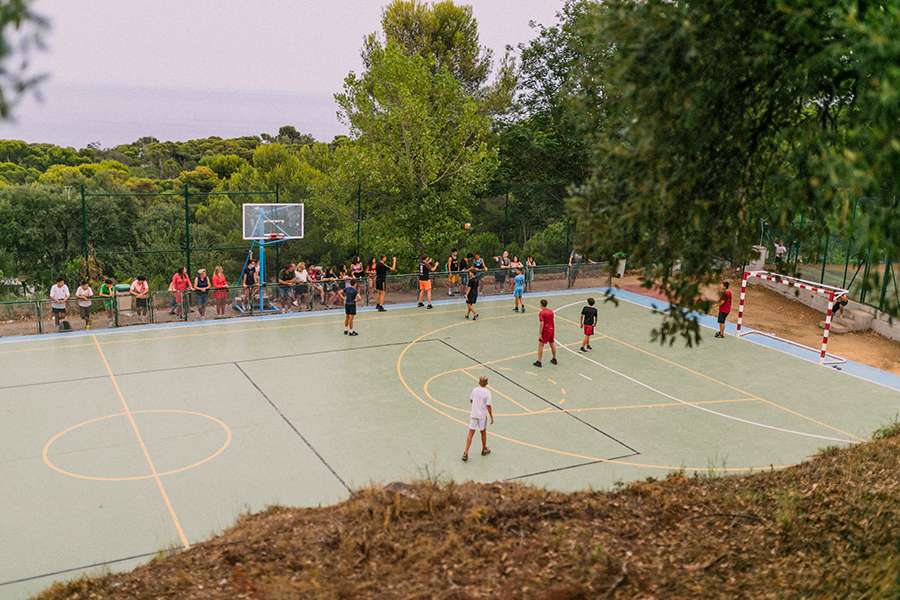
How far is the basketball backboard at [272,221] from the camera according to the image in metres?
23.4

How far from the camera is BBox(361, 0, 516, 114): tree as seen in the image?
139 feet

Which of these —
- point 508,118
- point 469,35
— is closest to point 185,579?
point 508,118

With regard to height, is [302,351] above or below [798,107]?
below

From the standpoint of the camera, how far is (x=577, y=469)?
38.2ft

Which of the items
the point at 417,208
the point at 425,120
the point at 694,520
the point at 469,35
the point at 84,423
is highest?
the point at 469,35

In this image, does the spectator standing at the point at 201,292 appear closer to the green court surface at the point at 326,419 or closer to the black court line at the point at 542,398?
the green court surface at the point at 326,419

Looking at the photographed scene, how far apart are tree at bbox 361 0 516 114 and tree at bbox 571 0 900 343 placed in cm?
3608

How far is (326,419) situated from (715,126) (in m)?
9.57

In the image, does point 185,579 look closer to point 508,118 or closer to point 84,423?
point 84,423

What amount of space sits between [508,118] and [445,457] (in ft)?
97.1

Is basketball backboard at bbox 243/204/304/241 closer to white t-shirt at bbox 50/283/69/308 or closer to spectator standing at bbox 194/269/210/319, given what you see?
spectator standing at bbox 194/269/210/319

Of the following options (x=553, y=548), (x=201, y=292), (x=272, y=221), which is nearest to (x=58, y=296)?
(x=201, y=292)

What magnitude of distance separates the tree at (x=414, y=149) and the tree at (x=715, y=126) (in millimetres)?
19107

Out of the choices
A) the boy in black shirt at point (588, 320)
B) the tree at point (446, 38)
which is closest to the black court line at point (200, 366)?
the boy in black shirt at point (588, 320)
